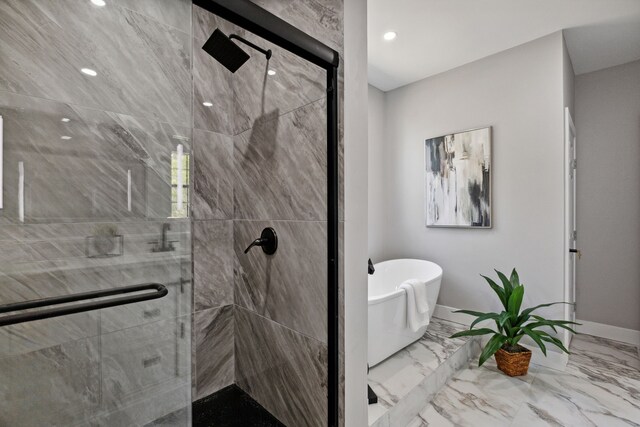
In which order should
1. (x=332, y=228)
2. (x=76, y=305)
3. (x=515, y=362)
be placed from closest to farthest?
(x=76, y=305), (x=332, y=228), (x=515, y=362)

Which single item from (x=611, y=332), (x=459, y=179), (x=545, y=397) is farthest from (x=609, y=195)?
(x=545, y=397)

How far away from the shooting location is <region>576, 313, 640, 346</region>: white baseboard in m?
2.79

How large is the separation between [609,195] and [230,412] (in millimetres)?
3680

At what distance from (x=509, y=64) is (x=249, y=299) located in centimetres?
288

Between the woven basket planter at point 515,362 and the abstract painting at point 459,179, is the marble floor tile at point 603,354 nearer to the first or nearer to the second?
the woven basket planter at point 515,362

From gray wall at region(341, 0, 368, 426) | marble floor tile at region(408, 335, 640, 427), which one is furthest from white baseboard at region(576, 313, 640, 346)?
gray wall at region(341, 0, 368, 426)

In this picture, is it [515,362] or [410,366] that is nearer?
[410,366]

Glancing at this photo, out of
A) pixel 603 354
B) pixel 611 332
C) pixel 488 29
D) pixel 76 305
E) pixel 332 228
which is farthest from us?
pixel 611 332

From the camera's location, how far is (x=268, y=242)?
1.34 meters

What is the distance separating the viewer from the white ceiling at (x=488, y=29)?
210 cm

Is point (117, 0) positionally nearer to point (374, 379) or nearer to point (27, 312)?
point (27, 312)

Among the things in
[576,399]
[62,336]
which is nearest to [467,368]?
[576,399]

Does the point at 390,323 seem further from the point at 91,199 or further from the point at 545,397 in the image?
the point at 91,199

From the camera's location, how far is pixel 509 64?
2.67 m
